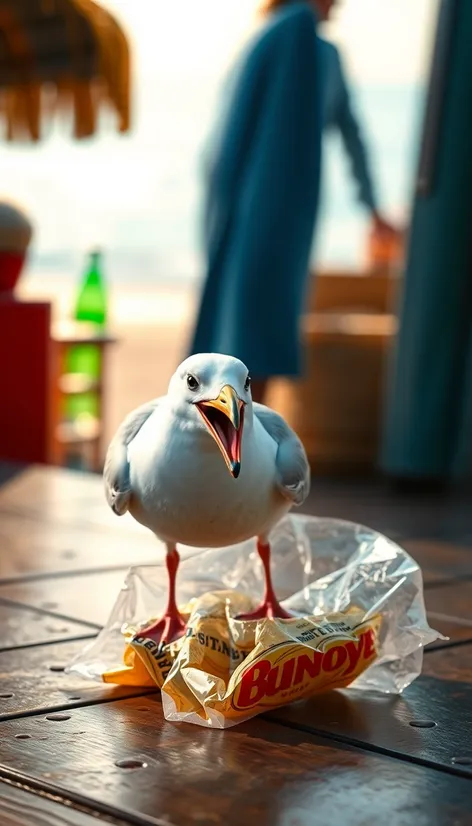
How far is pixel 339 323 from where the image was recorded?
6188mm

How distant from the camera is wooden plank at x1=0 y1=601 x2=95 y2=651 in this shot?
93.5 inches

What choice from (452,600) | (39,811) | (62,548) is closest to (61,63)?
(62,548)

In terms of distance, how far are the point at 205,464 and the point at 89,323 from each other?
4749 mm

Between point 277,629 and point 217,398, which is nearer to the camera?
point 217,398

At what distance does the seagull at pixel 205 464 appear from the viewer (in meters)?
1.87

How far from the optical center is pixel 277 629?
197 centimetres

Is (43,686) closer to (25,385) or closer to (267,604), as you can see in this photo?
(267,604)

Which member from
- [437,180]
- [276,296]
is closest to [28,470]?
[276,296]

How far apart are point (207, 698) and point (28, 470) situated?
2.67 m

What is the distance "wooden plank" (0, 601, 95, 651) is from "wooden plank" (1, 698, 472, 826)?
45cm

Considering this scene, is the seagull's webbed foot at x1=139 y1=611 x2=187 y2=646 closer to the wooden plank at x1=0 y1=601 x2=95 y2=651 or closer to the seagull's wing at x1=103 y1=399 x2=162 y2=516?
the seagull's wing at x1=103 y1=399 x2=162 y2=516

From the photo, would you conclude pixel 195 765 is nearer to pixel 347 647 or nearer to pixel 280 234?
pixel 347 647

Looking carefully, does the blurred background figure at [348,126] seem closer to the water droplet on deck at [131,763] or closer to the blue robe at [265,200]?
the blue robe at [265,200]

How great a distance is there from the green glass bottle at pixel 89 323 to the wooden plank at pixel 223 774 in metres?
4.67
